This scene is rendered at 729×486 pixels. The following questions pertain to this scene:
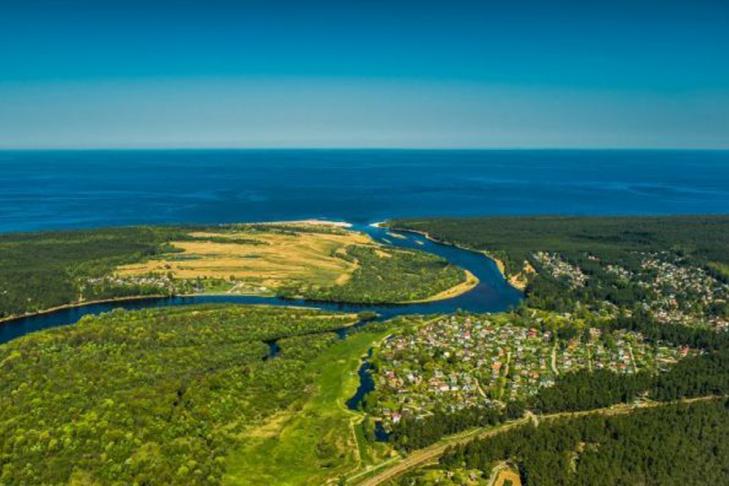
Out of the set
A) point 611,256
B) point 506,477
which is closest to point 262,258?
point 611,256

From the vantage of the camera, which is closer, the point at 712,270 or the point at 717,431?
the point at 717,431

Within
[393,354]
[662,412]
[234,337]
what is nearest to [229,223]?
[234,337]

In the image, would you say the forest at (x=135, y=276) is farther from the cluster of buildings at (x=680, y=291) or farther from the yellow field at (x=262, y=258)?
the cluster of buildings at (x=680, y=291)

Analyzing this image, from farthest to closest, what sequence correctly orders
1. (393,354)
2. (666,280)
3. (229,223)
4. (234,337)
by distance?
(229,223) → (666,280) → (234,337) → (393,354)

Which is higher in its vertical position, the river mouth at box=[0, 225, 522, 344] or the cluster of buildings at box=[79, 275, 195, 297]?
the cluster of buildings at box=[79, 275, 195, 297]

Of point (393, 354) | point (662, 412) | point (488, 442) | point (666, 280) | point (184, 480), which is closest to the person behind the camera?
point (184, 480)

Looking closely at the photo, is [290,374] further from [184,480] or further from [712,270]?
[712,270]

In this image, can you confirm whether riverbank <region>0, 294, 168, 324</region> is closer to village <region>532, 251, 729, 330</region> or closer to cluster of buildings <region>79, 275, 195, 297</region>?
cluster of buildings <region>79, 275, 195, 297</region>

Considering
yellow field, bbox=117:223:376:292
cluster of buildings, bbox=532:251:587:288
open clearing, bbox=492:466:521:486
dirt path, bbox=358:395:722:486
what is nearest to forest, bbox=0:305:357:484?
dirt path, bbox=358:395:722:486
